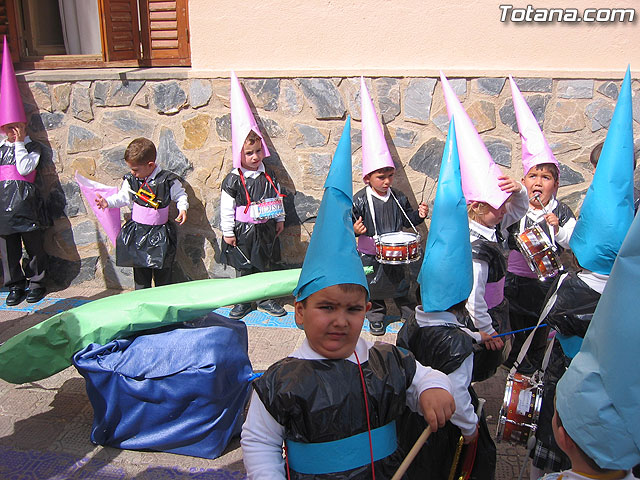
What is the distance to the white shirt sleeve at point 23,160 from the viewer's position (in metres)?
5.29

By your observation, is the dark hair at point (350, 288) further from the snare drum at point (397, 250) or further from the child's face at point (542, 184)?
the child's face at point (542, 184)

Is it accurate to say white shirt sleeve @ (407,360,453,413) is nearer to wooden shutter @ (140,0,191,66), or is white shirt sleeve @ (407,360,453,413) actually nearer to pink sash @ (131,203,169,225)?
pink sash @ (131,203,169,225)

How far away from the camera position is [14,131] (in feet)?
17.4

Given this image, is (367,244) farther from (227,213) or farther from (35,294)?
(35,294)

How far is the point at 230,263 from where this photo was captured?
5098 mm

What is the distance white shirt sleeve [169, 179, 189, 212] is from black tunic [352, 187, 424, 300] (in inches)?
57.4

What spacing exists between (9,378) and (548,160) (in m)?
3.74

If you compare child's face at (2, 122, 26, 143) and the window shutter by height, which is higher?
the window shutter

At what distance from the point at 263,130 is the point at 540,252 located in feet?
8.86

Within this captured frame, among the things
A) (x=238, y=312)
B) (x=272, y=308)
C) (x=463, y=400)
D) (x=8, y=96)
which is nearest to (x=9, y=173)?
(x=8, y=96)

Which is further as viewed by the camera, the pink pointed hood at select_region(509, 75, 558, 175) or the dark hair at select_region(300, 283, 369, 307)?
the pink pointed hood at select_region(509, 75, 558, 175)

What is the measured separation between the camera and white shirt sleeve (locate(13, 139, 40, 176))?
529cm

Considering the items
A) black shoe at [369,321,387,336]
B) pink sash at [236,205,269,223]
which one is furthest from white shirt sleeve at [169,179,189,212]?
black shoe at [369,321,387,336]

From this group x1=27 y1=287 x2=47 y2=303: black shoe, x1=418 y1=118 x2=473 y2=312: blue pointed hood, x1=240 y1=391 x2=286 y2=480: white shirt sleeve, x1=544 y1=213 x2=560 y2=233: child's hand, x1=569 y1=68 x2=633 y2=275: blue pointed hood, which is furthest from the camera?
x1=27 y1=287 x2=47 y2=303: black shoe
